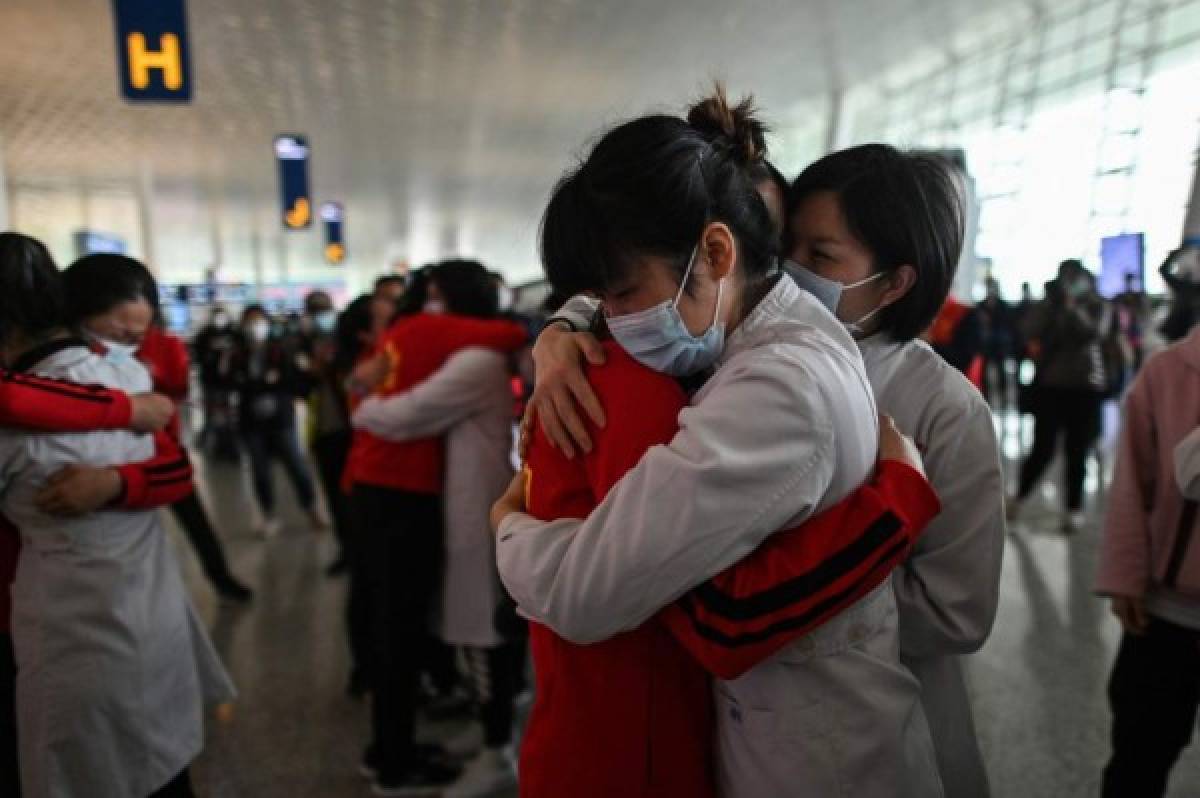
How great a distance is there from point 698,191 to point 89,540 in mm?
1596

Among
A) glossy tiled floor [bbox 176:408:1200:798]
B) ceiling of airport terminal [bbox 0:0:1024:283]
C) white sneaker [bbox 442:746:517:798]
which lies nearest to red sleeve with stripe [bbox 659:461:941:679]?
white sneaker [bbox 442:746:517:798]

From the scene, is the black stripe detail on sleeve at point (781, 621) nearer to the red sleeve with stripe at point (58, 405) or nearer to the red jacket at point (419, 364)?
the red sleeve with stripe at point (58, 405)

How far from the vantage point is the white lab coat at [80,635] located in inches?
65.1

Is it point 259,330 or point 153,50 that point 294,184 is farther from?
point 153,50

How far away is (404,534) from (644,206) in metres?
1.81

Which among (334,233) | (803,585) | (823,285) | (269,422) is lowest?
(269,422)

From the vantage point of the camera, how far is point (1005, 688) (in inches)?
113

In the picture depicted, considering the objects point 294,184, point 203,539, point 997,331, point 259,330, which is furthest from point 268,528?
point 997,331

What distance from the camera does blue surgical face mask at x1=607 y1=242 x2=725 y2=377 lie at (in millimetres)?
860

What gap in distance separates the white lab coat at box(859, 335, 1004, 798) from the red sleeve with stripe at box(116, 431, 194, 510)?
1562 millimetres

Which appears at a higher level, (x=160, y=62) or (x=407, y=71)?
(x=407, y=71)

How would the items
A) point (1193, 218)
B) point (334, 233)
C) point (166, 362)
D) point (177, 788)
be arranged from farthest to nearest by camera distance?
point (334, 233)
point (166, 362)
point (1193, 218)
point (177, 788)

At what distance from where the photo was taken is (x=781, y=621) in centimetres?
79

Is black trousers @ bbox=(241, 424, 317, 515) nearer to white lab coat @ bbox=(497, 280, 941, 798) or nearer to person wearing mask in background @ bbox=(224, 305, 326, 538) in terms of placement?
person wearing mask in background @ bbox=(224, 305, 326, 538)
